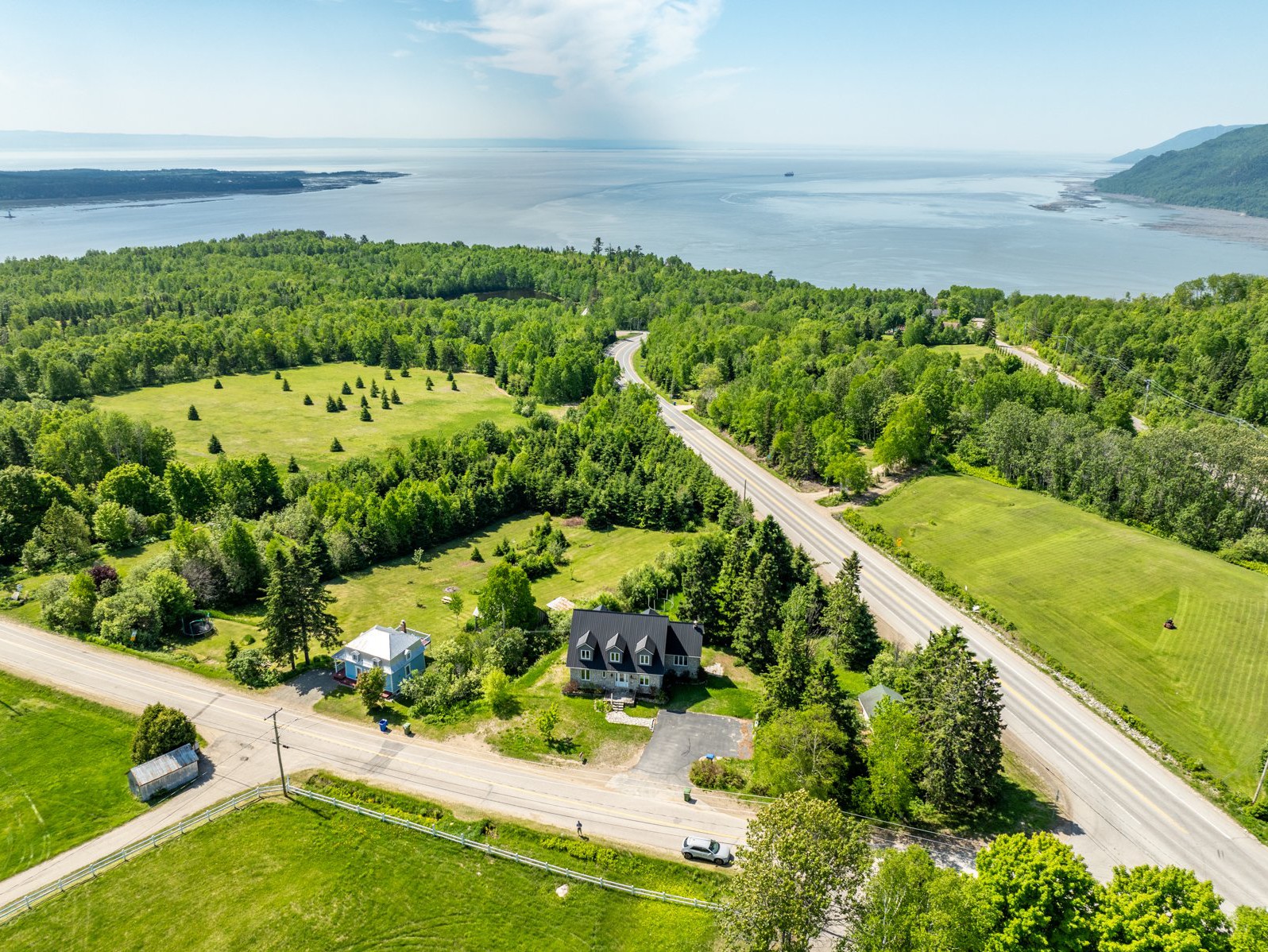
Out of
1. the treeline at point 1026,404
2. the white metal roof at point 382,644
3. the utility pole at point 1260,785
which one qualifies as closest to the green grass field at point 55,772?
the white metal roof at point 382,644

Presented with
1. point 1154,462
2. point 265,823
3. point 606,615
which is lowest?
point 265,823

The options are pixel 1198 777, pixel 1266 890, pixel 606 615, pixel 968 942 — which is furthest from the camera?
pixel 606 615

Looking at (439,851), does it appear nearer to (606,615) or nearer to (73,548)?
(606,615)

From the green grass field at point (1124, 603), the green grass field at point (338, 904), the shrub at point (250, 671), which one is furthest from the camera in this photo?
the shrub at point (250, 671)

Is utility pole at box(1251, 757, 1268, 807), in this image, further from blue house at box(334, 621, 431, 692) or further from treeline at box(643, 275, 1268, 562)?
blue house at box(334, 621, 431, 692)

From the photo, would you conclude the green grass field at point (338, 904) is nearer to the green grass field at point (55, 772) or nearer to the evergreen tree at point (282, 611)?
the green grass field at point (55, 772)

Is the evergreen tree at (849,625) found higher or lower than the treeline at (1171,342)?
lower

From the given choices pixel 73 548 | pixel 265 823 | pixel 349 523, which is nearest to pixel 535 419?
pixel 349 523

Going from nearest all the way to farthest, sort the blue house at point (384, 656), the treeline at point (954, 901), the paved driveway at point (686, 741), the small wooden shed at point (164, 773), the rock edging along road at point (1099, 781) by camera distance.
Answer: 1. the treeline at point (954, 901)
2. the rock edging along road at point (1099, 781)
3. the small wooden shed at point (164, 773)
4. the paved driveway at point (686, 741)
5. the blue house at point (384, 656)
